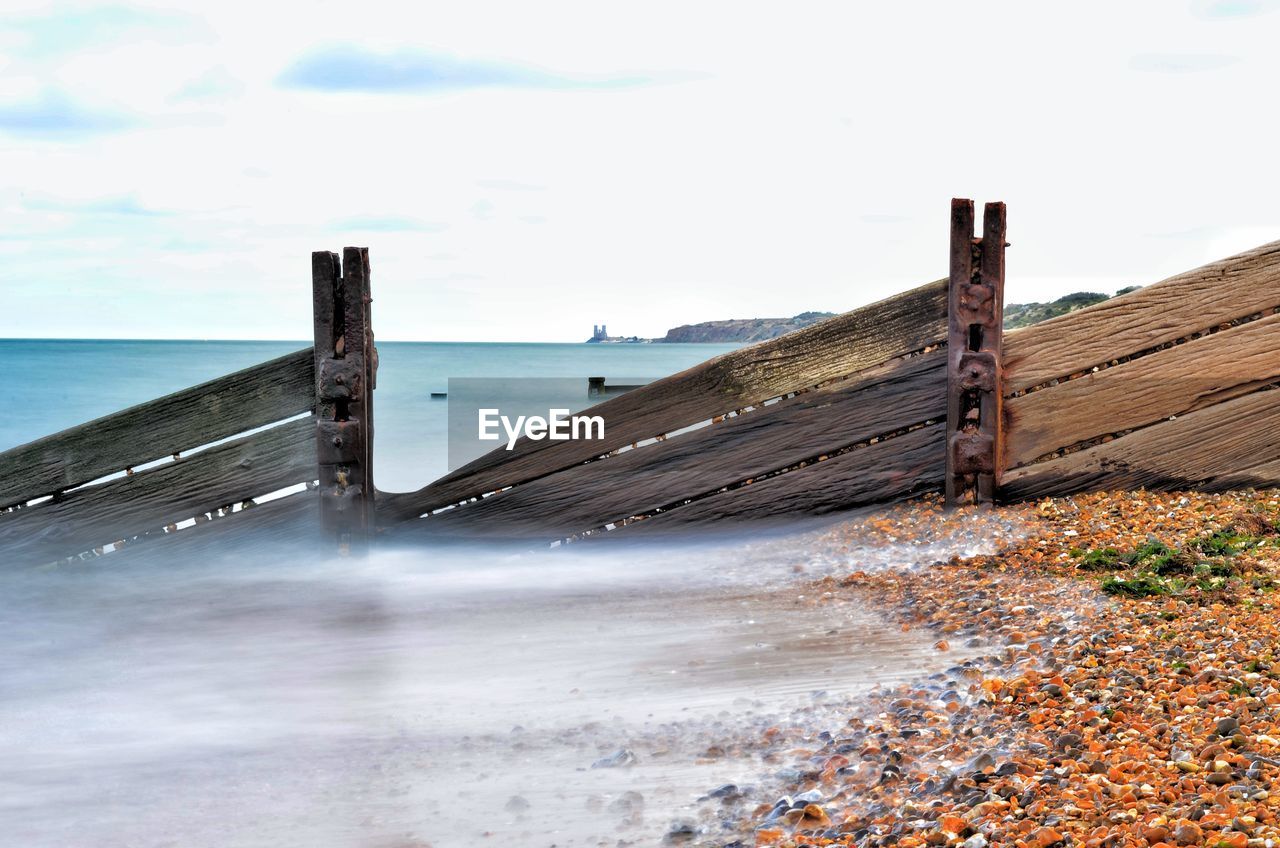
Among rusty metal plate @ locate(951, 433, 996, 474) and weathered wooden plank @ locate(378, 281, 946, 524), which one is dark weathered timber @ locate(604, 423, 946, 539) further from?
→ weathered wooden plank @ locate(378, 281, 946, 524)

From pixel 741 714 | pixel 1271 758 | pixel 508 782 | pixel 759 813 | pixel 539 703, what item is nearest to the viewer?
pixel 1271 758

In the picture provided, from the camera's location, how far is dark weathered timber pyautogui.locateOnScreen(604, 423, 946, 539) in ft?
19.5

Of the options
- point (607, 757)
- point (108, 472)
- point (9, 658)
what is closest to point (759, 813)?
point (607, 757)

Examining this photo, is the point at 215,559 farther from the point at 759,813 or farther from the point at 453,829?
the point at 759,813

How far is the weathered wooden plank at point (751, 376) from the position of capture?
5941 mm

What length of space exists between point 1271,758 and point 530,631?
3.06 metres

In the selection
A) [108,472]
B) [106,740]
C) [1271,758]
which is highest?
[108,472]

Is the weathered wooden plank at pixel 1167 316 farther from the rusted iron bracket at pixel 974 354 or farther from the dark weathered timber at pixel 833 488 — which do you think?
the dark weathered timber at pixel 833 488

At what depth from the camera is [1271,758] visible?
2615 millimetres

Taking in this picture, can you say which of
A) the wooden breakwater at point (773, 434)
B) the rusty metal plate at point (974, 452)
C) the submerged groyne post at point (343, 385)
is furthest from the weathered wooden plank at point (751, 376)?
the rusty metal plate at point (974, 452)

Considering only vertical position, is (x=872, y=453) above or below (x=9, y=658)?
above

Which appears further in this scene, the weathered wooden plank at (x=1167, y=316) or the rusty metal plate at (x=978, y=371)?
the weathered wooden plank at (x=1167, y=316)

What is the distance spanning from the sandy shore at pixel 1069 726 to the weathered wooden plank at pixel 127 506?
377 cm

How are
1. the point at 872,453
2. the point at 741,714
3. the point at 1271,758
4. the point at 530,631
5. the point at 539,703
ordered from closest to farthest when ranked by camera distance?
the point at 1271,758 < the point at 741,714 < the point at 539,703 < the point at 530,631 < the point at 872,453
